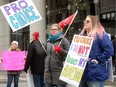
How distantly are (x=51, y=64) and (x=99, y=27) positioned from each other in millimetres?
1467

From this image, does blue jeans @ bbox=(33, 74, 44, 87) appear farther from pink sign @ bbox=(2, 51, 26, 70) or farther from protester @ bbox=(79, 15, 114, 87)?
protester @ bbox=(79, 15, 114, 87)

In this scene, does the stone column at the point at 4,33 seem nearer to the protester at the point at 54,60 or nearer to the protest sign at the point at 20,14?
the protest sign at the point at 20,14

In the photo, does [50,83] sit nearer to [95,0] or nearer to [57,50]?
[57,50]

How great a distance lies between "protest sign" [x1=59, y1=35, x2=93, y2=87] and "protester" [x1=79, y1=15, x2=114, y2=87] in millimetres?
75

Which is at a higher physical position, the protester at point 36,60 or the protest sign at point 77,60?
the protest sign at point 77,60

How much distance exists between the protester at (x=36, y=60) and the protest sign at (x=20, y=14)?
384mm

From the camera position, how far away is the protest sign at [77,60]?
627 centimetres

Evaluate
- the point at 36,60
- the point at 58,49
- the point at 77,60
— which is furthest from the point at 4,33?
the point at 77,60

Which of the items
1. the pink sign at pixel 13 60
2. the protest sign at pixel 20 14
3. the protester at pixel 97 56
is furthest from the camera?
the pink sign at pixel 13 60

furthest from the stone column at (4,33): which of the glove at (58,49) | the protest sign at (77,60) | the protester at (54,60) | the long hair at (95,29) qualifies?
the long hair at (95,29)

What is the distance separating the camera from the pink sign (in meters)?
11.9

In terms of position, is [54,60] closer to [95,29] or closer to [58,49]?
[58,49]

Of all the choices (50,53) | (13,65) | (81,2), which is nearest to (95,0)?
(81,2)

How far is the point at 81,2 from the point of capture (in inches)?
914
